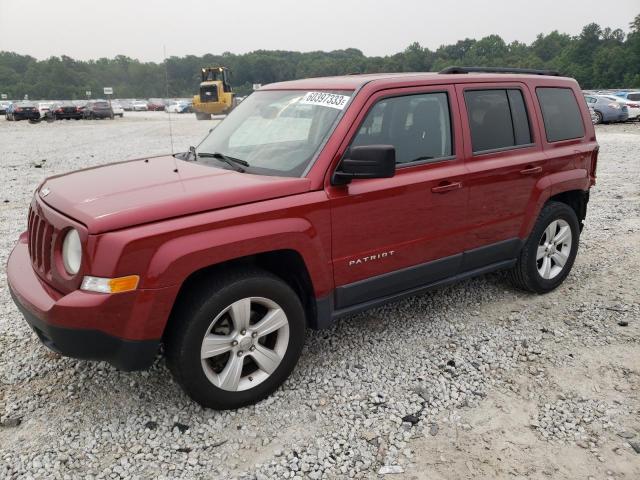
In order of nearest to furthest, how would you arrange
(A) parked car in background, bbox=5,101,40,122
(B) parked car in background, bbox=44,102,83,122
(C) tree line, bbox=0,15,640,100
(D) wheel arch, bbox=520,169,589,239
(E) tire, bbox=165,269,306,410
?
(E) tire, bbox=165,269,306,410, (D) wheel arch, bbox=520,169,589,239, (A) parked car in background, bbox=5,101,40,122, (B) parked car in background, bbox=44,102,83,122, (C) tree line, bbox=0,15,640,100

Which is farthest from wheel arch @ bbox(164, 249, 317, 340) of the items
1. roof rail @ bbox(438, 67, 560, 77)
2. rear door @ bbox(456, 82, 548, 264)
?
roof rail @ bbox(438, 67, 560, 77)

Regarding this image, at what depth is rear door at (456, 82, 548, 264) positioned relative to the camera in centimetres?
388

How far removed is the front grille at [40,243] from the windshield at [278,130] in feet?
3.70

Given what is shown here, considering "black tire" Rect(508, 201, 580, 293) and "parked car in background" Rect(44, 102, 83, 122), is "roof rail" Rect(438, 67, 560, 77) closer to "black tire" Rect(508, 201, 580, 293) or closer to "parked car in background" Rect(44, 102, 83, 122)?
"black tire" Rect(508, 201, 580, 293)

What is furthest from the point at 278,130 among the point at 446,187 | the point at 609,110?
the point at 609,110

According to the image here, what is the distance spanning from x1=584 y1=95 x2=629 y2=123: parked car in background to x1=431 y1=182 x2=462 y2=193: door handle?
2217 cm

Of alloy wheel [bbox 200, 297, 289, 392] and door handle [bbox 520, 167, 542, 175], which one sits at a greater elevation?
door handle [bbox 520, 167, 542, 175]

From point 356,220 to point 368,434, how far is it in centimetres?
125

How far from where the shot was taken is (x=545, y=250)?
4660 mm

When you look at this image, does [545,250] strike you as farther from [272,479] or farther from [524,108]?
[272,479]

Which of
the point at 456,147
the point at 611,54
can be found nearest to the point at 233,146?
the point at 456,147

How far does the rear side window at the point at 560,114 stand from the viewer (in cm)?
443

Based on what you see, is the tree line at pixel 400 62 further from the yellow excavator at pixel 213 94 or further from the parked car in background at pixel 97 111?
the yellow excavator at pixel 213 94

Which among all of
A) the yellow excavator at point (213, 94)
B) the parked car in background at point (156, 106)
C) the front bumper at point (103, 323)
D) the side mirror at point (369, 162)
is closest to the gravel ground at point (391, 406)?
the front bumper at point (103, 323)
